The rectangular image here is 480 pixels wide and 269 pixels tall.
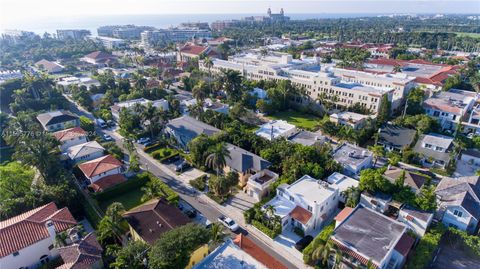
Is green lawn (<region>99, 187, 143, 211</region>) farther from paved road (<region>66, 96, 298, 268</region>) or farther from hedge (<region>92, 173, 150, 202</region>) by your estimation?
paved road (<region>66, 96, 298, 268</region>)

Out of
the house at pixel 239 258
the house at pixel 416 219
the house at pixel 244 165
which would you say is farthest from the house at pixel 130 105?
the house at pixel 416 219

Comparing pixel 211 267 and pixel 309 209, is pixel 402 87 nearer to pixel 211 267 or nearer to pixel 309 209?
pixel 309 209

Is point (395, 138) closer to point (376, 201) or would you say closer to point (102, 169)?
point (376, 201)

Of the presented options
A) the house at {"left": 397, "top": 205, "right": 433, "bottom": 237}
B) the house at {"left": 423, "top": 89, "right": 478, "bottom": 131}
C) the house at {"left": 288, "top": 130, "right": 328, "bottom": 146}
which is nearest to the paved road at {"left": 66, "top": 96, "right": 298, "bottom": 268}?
the house at {"left": 397, "top": 205, "right": 433, "bottom": 237}

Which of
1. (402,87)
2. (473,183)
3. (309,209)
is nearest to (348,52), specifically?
(402,87)

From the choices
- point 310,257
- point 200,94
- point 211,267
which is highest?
point 200,94

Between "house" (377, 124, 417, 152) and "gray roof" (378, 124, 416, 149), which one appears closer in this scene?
"house" (377, 124, 417, 152)

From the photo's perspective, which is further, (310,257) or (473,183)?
(473,183)
